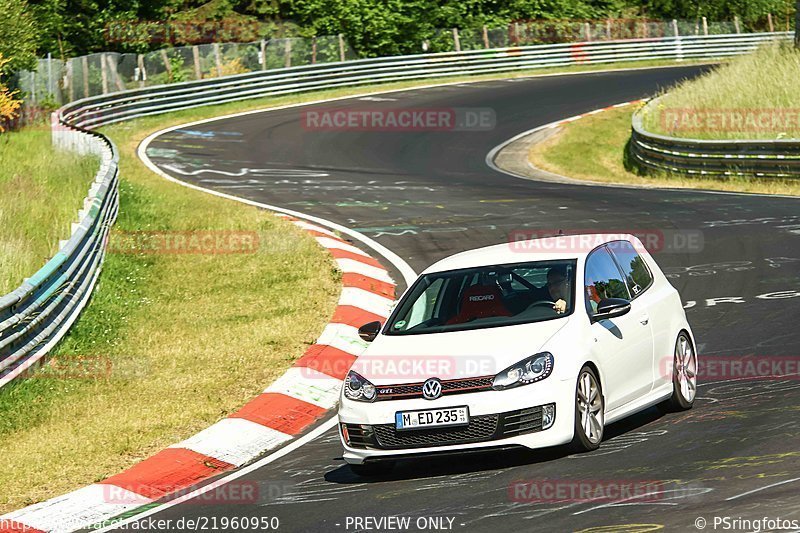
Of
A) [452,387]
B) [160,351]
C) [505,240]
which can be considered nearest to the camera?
[452,387]

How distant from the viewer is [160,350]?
545 inches

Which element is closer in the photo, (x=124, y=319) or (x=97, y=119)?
(x=124, y=319)

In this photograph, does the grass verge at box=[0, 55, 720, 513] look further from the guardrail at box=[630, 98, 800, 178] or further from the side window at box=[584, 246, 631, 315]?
the guardrail at box=[630, 98, 800, 178]

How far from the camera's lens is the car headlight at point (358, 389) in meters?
8.91

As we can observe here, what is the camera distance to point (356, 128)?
36.2 metres

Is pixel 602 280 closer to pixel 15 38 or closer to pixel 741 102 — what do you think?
pixel 741 102

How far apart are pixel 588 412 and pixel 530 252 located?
168 cm

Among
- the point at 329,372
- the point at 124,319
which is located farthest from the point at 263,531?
the point at 124,319

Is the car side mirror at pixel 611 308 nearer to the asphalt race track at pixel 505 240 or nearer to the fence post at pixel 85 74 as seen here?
the asphalt race track at pixel 505 240

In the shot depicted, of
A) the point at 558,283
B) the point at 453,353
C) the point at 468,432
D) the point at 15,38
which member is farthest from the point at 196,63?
the point at 468,432

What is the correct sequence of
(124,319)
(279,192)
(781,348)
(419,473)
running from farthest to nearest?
(279,192) → (124,319) → (781,348) → (419,473)

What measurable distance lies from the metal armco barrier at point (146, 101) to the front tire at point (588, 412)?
548 centimetres

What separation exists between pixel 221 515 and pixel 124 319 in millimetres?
6812

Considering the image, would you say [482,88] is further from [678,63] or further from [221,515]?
[221,515]
